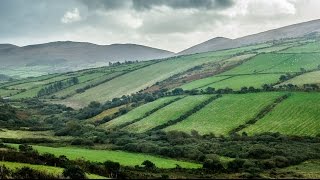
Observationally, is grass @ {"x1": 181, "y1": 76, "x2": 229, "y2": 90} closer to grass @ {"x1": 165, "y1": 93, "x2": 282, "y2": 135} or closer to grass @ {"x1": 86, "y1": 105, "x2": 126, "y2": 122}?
grass @ {"x1": 86, "y1": 105, "x2": 126, "y2": 122}

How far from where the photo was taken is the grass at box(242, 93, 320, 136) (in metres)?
102

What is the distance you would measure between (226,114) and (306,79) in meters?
39.5

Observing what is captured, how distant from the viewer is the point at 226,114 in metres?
120

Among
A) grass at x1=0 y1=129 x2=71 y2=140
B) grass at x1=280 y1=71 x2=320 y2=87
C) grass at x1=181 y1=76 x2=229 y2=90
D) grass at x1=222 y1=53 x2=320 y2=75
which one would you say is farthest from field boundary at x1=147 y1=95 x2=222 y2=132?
grass at x1=222 y1=53 x2=320 y2=75

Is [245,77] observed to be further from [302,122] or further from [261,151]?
[261,151]

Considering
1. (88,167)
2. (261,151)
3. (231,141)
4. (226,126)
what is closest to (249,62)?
(226,126)

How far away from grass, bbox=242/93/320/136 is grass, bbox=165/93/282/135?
15.0 ft

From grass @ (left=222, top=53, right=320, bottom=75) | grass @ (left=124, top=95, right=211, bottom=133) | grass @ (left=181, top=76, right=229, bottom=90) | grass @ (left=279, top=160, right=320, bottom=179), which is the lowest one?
grass @ (left=279, top=160, right=320, bottom=179)

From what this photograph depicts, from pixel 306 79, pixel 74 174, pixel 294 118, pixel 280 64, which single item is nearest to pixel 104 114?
pixel 306 79

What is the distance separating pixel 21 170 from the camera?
4988 centimetres

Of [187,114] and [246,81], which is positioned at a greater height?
[246,81]

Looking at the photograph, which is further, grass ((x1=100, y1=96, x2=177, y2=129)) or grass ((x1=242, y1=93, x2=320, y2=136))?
grass ((x1=100, y1=96, x2=177, y2=129))

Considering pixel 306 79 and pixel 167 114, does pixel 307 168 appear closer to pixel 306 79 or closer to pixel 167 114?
pixel 167 114

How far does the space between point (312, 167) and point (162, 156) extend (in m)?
25.4
